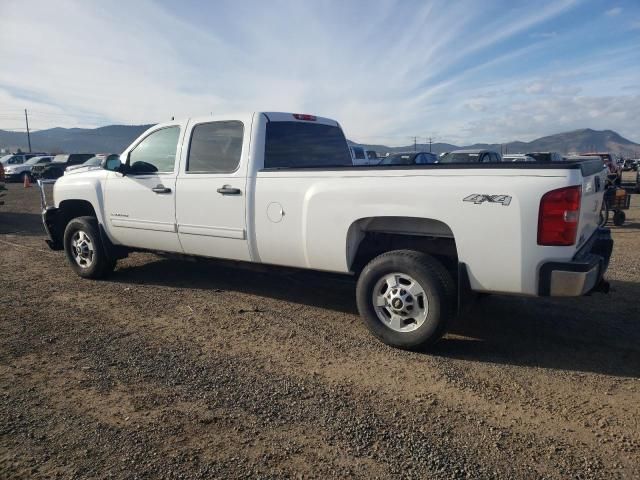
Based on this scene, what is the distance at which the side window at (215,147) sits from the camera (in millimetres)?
5113

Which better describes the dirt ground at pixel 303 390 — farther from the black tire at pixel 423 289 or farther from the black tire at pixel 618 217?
the black tire at pixel 618 217

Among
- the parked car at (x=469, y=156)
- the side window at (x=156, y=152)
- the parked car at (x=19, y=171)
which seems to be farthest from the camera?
the parked car at (x=19, y=171)

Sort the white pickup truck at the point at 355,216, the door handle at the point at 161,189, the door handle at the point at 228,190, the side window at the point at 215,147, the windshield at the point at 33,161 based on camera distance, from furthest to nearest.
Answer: the windshield at the point at 33,161
the door handle at the point at 161,189
the side window at the point at 215,147
the door handle at the point at 228,190
the white pickup truck at the point at 355,216

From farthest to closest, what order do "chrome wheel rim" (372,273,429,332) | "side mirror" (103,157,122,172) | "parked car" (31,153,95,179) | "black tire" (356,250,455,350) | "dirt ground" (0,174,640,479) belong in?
"parked car" (31,153,95,179), "side mirror" (103,157,122,172), "chrome wheel rim" (372,273,429,332), "black tire" (356,250,455,350), "dirt ground" (0,174,640,479)

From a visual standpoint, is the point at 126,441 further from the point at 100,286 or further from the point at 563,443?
the point at 100,286

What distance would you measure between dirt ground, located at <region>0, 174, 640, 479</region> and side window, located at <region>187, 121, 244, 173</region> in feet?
4.71

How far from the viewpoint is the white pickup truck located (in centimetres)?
350

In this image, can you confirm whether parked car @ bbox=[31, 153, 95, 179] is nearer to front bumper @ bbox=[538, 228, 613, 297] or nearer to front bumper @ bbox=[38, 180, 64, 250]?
front bumper @ bbox=[38, 180, 64, 250]

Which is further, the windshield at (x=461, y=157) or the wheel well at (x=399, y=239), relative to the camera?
the windshield at (x=461, y=157)

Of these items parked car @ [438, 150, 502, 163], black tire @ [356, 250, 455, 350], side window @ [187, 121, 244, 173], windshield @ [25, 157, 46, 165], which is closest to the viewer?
black tire @ [356, 250, 455, 350]

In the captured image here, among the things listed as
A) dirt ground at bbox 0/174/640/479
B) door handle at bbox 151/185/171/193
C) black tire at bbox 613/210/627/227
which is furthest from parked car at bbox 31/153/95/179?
black tire at bbox 613/210/627/227

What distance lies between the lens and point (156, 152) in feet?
19.1


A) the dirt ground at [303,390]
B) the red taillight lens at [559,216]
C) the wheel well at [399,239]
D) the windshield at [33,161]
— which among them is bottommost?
the dirt ground at [303,390]

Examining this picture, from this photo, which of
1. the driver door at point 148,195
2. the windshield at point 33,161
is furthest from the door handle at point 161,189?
the windshield at point 33,161
